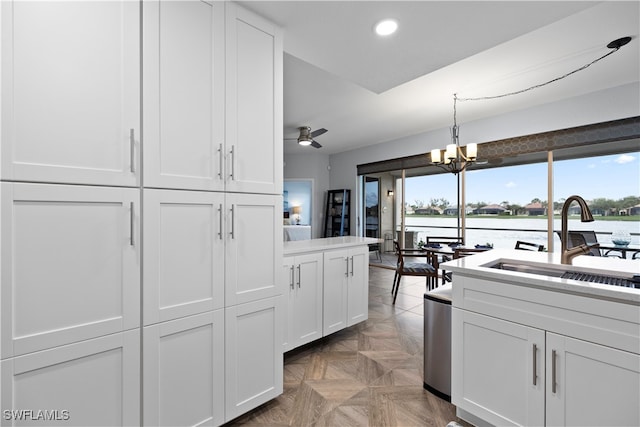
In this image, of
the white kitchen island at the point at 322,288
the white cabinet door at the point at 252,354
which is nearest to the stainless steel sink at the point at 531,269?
the white kitchen island at the point at 322,288

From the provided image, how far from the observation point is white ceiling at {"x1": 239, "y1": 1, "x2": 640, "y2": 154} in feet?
5.71

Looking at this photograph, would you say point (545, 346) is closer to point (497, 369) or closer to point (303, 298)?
point (497, 369)

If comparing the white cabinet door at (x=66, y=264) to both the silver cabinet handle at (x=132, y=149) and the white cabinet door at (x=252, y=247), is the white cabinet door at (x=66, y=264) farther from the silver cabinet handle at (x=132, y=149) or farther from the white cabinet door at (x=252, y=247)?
the white cabinet door at (x=252, y=247)

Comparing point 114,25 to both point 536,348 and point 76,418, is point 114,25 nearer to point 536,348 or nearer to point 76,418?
point 76,418

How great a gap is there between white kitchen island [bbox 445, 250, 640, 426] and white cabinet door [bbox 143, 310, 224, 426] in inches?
53.7

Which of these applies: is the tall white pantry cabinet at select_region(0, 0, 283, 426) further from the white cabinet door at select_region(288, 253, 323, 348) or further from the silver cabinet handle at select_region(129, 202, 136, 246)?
the white cabinet door at select_region(288, 253, 323, 348)

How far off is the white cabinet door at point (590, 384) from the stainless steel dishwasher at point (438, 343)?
1.99 feet

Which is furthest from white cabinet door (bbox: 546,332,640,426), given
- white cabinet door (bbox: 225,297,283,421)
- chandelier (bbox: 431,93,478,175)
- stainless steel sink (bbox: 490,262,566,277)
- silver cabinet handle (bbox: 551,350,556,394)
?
chandelier (bbox: 431,93,478,175)

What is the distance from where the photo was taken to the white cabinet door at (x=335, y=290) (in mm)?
2684

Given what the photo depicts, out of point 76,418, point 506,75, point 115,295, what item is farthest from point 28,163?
point 506,75

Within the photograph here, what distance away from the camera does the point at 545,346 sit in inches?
54.1

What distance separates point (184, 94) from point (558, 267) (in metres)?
2.26

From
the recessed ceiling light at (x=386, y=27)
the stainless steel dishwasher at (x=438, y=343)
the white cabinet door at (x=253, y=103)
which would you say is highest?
the recessed ceiling light at (x=386, y=27)

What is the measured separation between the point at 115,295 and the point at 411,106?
4.24 meters
